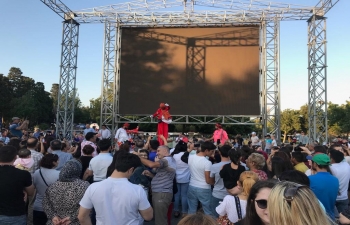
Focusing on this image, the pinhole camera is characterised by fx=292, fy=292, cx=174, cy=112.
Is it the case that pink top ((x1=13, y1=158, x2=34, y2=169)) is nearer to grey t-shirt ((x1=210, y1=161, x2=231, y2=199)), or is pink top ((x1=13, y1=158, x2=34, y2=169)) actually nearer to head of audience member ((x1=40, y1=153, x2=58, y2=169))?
head of audience member ((x1=40, y1=153, x2=58, y2=169))

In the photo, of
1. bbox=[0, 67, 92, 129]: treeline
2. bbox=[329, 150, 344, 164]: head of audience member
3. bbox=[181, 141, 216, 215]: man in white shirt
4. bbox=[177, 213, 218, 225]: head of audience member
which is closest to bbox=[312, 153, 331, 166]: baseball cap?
bbox=[329, 150, 344, 164]: head of audience member

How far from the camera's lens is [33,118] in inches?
1585

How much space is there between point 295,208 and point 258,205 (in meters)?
0.45

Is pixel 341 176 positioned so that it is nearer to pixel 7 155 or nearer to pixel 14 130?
pixel 7 155

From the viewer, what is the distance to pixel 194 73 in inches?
605

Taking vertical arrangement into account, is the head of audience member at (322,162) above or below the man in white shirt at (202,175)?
above

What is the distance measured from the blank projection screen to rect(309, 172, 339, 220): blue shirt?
11.8 meters

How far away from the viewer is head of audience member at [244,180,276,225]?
5.55 feet

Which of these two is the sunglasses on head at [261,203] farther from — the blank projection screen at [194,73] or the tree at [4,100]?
the tree at [4,100]

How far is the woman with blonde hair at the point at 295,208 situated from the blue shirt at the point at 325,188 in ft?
7.64

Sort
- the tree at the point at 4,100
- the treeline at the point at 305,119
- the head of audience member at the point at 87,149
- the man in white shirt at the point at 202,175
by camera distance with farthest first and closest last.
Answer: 1. the tree at the point at 4,100
2. the treeline at the point at 305,119
3. the head of audience member at the point at 87,149
4. the man in white shirt at the point at 202,175

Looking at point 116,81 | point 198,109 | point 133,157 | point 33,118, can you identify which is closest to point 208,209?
point 133,157

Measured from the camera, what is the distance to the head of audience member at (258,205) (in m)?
1.69

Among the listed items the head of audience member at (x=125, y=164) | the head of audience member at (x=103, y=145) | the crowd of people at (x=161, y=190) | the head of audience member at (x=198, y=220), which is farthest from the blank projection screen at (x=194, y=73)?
the head of audience member at (x=198, y=220)
